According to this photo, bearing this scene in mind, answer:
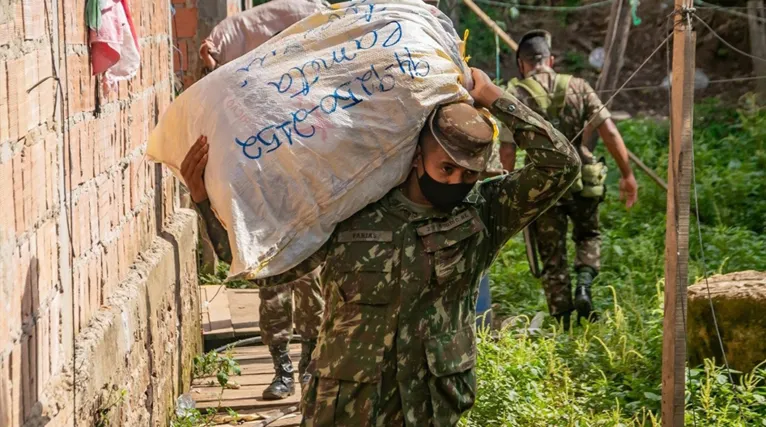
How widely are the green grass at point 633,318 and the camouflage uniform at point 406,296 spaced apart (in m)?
1.55

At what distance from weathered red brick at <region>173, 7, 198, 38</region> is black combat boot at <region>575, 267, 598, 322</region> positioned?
11.1 feet

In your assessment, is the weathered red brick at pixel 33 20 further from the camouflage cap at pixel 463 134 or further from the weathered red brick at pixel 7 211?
the camouflage cap at pixel 463 134

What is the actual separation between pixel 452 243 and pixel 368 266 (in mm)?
260

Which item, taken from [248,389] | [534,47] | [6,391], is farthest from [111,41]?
[534,47]

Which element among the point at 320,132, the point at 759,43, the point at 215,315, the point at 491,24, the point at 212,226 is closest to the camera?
the point at 320,132

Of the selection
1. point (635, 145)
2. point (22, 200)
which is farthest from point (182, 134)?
point (635, 145)

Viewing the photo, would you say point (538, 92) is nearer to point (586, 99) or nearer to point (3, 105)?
point (586, 99)

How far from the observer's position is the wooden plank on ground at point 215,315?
260 inches

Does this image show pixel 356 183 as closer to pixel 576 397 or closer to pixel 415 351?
A: pixel 415 351

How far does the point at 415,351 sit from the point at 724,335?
282 cm

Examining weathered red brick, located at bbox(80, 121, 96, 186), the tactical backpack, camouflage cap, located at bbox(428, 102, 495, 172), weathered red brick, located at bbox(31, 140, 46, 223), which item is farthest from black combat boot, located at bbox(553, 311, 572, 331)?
weathered red brick, located at bbox(31, 140, 46, 223)

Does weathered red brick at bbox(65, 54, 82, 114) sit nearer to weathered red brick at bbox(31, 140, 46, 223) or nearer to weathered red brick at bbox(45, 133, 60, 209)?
weathered red brick at bbox(45, 133, 60, 209)

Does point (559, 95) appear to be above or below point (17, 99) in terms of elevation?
above

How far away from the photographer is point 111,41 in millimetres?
3549
